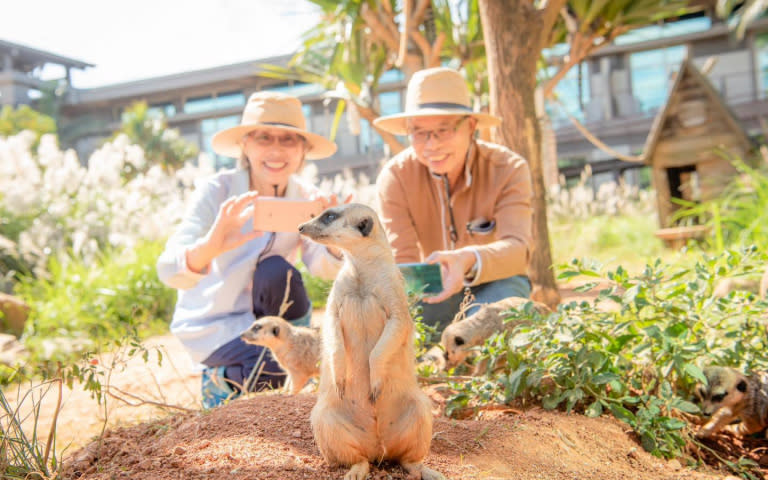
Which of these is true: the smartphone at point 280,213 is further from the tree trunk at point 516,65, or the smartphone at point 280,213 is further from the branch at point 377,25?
the branch at point 377,25

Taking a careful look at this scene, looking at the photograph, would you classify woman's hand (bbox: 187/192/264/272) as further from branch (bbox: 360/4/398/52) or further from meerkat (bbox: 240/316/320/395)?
branch (bbox: 360/4/398/52)

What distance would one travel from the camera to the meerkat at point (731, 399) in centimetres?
264

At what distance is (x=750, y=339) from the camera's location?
9.47 feet

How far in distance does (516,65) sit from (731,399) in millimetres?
3370

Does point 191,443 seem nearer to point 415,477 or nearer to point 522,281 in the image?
point 415,477

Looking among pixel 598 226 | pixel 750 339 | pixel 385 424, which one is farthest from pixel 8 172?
pixel 598 226

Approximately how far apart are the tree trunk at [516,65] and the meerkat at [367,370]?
3614 millimetres

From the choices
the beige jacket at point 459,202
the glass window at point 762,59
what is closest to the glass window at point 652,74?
the glass window at point 762,59

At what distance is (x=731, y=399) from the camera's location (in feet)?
8.66

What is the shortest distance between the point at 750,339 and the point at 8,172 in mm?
8357

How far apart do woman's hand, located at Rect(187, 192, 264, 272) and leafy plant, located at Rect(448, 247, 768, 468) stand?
1.32 meters

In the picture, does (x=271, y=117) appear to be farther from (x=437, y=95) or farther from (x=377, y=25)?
(x=377, y=25)

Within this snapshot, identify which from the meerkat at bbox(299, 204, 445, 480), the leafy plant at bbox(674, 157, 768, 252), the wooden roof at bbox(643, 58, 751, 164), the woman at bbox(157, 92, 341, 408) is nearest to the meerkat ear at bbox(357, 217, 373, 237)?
the meerkat at bbox(299, 204, 445, 480)

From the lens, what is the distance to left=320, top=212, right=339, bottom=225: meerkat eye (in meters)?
2.00
